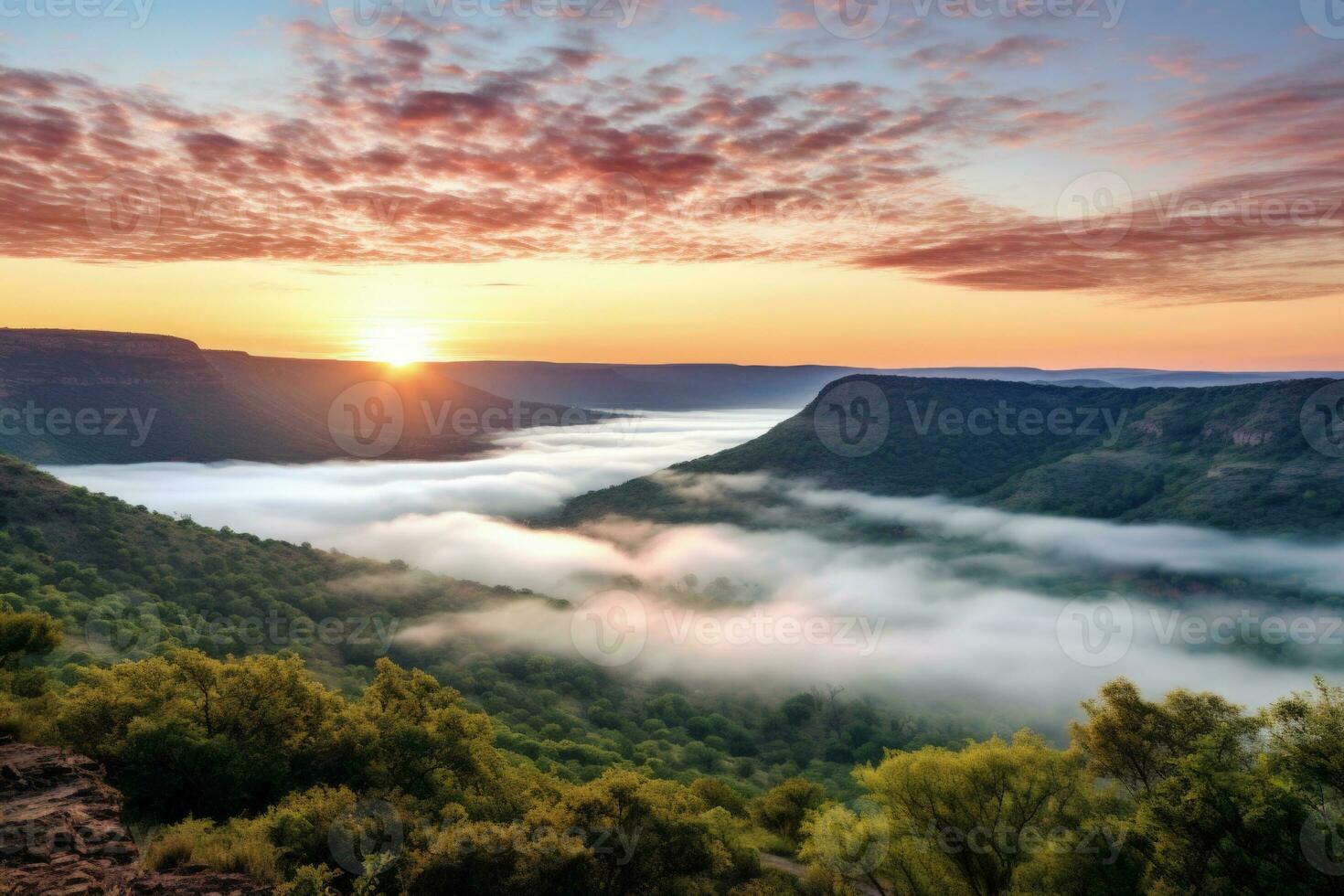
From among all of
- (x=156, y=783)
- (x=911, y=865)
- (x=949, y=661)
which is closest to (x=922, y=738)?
(x=949, y=661)

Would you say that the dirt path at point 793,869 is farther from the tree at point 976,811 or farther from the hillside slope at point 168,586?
A: the hillside slope at point 168,586

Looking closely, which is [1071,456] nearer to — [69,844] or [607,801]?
[607,801]

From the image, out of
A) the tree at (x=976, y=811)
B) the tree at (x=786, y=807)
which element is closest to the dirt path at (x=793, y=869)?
the tree at (x=976, y=811)

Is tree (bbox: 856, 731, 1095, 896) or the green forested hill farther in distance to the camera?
the green forested hill

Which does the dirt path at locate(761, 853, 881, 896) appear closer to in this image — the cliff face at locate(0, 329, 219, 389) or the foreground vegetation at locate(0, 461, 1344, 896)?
the foreground vegetation at locate(0, 461, 1344, 896)

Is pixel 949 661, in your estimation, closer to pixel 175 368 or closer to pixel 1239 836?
pixel 1239 836

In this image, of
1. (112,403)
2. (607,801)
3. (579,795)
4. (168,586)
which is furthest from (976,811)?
(112,403)

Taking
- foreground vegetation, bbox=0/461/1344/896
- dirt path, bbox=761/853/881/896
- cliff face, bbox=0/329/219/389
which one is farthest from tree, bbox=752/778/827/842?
cliff face, bbox=0/329/219/389
